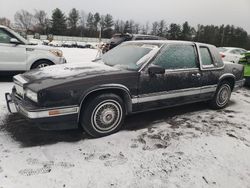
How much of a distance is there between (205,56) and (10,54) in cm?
525

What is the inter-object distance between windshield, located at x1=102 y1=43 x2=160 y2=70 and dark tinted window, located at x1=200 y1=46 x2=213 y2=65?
1220 millimetres

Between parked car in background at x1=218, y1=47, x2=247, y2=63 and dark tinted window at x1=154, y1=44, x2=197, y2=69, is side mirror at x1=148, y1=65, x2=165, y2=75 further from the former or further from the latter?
parked car in background at x1=218, y1=47, x2=247, y2=63

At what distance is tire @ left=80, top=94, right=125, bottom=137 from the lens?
3.59 metres

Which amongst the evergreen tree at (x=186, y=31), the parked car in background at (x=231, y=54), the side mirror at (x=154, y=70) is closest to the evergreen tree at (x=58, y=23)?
the evergreen tree at (x=186, y=31)

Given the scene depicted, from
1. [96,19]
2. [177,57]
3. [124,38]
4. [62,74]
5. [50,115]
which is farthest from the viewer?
[96,19]

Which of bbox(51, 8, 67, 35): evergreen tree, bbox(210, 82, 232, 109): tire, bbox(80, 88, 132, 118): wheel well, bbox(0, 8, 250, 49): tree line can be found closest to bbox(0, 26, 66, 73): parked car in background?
bbox(80, 88, 132, 118): wheel well

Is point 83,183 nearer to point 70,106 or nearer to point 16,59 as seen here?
point 70,106

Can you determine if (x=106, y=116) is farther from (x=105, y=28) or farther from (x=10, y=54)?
(x=105, y=28)

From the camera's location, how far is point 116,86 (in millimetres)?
3730

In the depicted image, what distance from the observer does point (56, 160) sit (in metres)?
3.09

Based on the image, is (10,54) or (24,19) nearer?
(10,54)

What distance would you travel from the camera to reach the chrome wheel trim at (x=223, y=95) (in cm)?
553

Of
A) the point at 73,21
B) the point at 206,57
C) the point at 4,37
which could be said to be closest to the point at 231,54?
the point at 206,57

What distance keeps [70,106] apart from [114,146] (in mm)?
861
